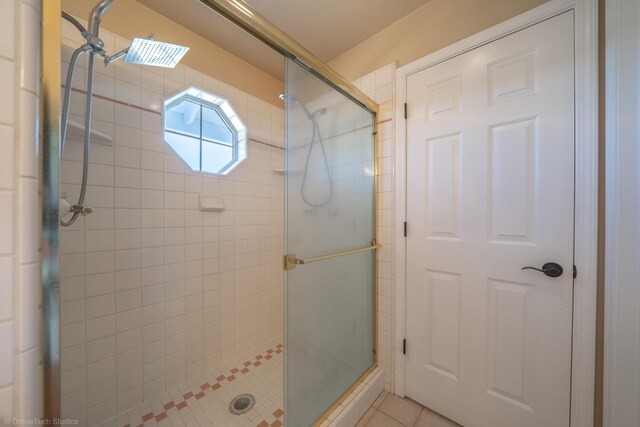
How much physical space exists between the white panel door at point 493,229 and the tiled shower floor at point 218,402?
2.85 feet

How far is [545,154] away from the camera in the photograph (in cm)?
98

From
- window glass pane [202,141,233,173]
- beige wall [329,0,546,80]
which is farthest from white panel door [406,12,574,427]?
window glass pane [202,141,233,173]

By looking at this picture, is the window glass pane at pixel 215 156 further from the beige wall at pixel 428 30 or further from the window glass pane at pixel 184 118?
the beige wall at pixel 428 30

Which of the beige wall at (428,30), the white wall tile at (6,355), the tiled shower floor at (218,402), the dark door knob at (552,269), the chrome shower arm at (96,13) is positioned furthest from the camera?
the tiled shower floor at (218,402)

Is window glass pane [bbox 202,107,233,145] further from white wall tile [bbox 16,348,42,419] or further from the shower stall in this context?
white wall tile [bbox 16,348,42,419]

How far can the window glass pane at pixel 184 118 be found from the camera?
1519 mm

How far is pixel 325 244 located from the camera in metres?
1.17

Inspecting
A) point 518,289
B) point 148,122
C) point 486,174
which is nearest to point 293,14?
point 148,122

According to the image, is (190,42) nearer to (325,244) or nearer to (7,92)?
(7,92)

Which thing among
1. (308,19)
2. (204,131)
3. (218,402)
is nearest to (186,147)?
(204,131)

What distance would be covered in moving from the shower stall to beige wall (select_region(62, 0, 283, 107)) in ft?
0.22

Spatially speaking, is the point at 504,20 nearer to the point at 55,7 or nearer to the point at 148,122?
the point at 55,7

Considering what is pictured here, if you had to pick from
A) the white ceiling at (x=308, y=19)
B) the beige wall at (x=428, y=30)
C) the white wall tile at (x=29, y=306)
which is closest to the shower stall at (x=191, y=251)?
the white ceiling at (x=308, y=19)

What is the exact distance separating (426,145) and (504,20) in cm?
65
